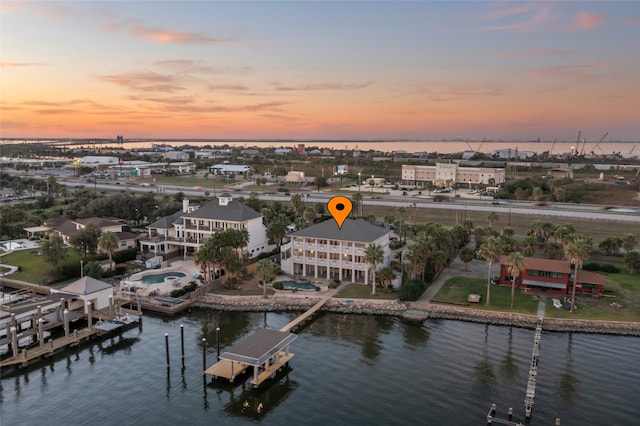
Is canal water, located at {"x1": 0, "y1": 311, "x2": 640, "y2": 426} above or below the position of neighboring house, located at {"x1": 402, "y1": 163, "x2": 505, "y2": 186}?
below

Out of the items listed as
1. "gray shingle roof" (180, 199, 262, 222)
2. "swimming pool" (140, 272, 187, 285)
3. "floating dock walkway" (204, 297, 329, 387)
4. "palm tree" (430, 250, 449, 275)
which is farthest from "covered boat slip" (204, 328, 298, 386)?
"gray shingle roof" (180, 199, 262, 222)

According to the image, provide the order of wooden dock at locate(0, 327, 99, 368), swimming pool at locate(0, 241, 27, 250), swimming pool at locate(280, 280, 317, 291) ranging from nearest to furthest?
wooden dock at locate(0, 327, 99, 368), swimming pool at locate(280, 280, 317, 291), swimming pool at locate(0, 241, 27, 250)

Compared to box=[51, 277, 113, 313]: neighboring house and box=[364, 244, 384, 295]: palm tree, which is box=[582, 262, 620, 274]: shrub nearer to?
box=[364, 244, 384, 295]: palm tree

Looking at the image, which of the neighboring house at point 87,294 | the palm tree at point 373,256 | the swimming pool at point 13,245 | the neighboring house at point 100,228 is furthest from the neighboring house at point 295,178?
the neighboring house at point 87,294

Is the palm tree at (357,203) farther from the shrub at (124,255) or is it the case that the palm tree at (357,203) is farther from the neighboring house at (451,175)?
the neighboring house at (451,175)

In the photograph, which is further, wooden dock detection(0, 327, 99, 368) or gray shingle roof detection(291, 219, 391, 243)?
gray shingle roof detection(291, 219, 391, 243)

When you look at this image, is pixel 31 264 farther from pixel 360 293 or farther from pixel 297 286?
pixel 360 293

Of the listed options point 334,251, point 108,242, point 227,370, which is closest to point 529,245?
point 334,251
